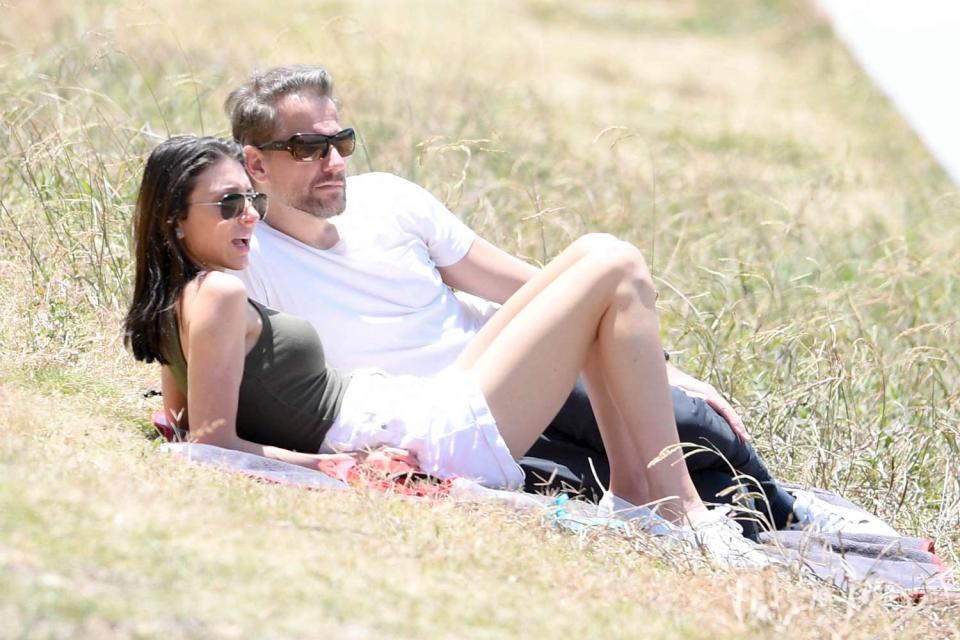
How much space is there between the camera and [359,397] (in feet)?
12.6

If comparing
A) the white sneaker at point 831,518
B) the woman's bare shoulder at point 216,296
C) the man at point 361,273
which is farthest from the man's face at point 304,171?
the white sneaker at point 831,518

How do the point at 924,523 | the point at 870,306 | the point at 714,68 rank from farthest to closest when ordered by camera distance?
the point at 714,68 → the point at 870,306 → the point at 924,523

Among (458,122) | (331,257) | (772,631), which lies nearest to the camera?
(772,631)

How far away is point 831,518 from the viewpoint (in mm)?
4199

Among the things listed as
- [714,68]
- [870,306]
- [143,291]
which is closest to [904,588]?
[143,291]

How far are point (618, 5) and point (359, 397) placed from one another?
18046 mm

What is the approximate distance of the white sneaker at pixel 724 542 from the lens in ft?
12.0

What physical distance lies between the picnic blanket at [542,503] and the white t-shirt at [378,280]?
45 cm

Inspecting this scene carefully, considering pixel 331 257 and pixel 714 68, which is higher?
pixel 331 257

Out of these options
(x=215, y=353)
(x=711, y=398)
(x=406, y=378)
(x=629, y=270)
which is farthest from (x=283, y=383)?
(x=711, y=398)

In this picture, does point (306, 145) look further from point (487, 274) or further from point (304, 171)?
point (487, 274)

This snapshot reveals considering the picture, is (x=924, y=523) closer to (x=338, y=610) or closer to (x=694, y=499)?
(x=694, y=499)

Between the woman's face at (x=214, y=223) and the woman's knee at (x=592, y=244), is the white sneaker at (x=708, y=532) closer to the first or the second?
the woman's knee at (x=592, y=244)

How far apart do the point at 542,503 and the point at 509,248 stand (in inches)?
87.8
